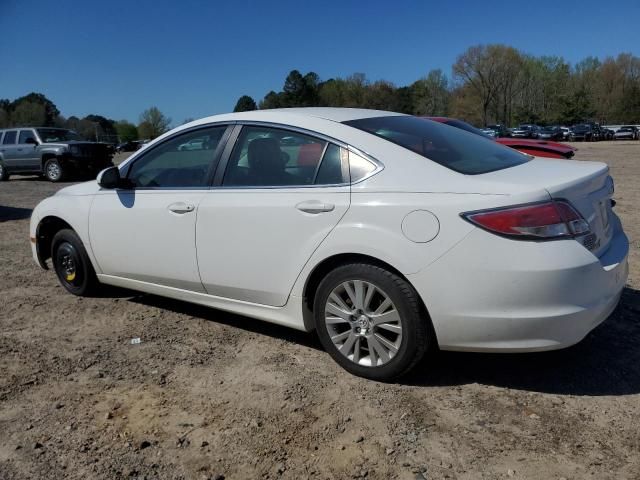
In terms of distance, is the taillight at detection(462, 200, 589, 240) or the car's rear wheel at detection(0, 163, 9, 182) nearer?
the taillight at detection(462, 200, 589, 240)

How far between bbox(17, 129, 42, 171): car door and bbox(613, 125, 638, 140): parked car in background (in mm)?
51294

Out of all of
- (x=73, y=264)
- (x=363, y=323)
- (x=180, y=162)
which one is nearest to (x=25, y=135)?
(x=73, y=264)

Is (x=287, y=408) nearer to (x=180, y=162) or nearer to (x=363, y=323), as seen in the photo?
(x=363, y=323)

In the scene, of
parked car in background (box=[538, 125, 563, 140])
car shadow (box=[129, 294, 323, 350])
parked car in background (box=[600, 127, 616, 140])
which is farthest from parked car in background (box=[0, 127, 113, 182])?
parked car in background (box=[600, 127, 616, 140])

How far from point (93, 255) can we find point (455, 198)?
10.00ft

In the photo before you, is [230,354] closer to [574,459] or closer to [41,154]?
[574,459]

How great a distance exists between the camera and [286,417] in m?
2.89

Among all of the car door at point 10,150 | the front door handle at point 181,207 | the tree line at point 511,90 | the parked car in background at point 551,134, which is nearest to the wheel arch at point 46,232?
the front door handle at point 181,207

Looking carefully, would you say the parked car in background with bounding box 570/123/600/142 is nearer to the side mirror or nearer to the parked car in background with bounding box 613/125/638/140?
the parked car in background with bounding box 613/125/638/140

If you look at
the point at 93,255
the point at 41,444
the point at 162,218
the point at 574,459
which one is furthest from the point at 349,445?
the point at 93,255

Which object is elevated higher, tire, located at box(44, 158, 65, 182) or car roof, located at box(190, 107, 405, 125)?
car roof, located at box(190, 107, 405, 125)

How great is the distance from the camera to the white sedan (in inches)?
107

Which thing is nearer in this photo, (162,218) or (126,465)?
(126,465)

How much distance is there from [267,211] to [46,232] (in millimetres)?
2747
